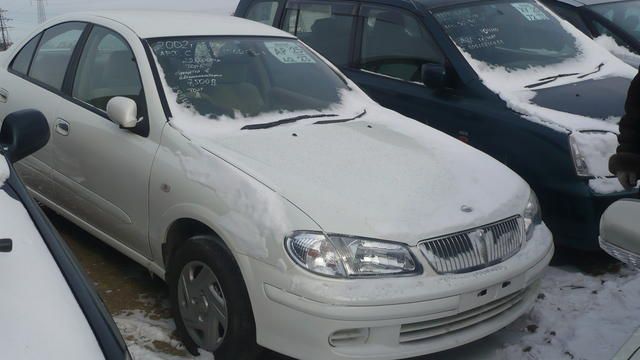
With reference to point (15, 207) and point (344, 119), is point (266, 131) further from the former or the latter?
point (15, 207)

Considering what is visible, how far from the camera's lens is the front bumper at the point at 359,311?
293cm

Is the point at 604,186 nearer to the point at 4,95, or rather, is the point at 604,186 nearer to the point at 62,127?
the point at 62,127

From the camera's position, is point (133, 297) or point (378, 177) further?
point (133, 297)

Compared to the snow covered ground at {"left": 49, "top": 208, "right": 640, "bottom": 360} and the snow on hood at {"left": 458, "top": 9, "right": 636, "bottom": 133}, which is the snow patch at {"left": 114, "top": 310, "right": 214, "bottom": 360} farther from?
the snow on hood at {"left": 458, "top": 9, "right": 636, "bottom": 133}

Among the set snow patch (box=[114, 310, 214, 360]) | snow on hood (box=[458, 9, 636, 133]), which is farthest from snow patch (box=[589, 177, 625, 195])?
snow patch (box=[114, 310, 214, 360])

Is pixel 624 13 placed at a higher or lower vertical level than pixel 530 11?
lower

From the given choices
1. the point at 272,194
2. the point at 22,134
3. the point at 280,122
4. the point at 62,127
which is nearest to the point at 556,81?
the point at 280,122

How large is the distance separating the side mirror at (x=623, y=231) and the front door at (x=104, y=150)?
242 cm

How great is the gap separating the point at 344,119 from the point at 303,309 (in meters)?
1.58

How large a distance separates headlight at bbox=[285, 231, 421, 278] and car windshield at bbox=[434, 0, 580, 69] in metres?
2.56

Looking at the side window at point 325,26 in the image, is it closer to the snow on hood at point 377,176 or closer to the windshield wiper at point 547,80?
the windshield wiper at point 547,80

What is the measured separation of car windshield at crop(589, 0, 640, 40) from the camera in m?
7.13

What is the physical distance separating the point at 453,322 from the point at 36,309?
1.89 m

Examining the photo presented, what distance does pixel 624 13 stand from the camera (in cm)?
731
